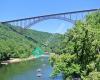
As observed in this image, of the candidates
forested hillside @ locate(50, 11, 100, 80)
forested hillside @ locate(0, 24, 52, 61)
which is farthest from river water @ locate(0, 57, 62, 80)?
forested hillside @ locate(0, 24, 52, 61)

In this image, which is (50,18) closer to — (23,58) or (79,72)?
Answer: (23,58)

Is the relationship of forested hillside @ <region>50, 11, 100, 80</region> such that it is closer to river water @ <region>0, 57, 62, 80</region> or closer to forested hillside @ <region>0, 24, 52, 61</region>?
river water @ <region>0, 57, 62, 80</region>

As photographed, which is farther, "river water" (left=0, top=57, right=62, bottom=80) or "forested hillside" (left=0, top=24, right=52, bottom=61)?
"forested hillside" (left=0, top=24, right=52, bottom=61)

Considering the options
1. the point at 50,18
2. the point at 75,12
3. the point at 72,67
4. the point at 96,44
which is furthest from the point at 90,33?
the point at 50,18

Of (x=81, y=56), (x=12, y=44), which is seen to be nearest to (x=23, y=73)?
(x=81, y=56)

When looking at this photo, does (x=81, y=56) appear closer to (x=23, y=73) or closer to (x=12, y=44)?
(x=23, y=73)

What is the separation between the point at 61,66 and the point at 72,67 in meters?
1.32

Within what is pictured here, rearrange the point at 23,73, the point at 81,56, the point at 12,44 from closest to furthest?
the point at 81,56 < the point at 23,73 < the point at 12,44

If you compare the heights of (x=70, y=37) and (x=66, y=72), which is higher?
(x=70, y=37)

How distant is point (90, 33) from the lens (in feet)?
112

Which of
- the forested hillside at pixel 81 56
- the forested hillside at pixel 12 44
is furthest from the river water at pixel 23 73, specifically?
the forested hillside at pixel 12 44

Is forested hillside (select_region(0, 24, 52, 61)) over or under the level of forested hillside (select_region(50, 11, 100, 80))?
under

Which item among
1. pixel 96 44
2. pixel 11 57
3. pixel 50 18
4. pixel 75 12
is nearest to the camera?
pixel 96 44

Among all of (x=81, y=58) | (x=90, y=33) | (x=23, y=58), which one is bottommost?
(x=23, y=58)
